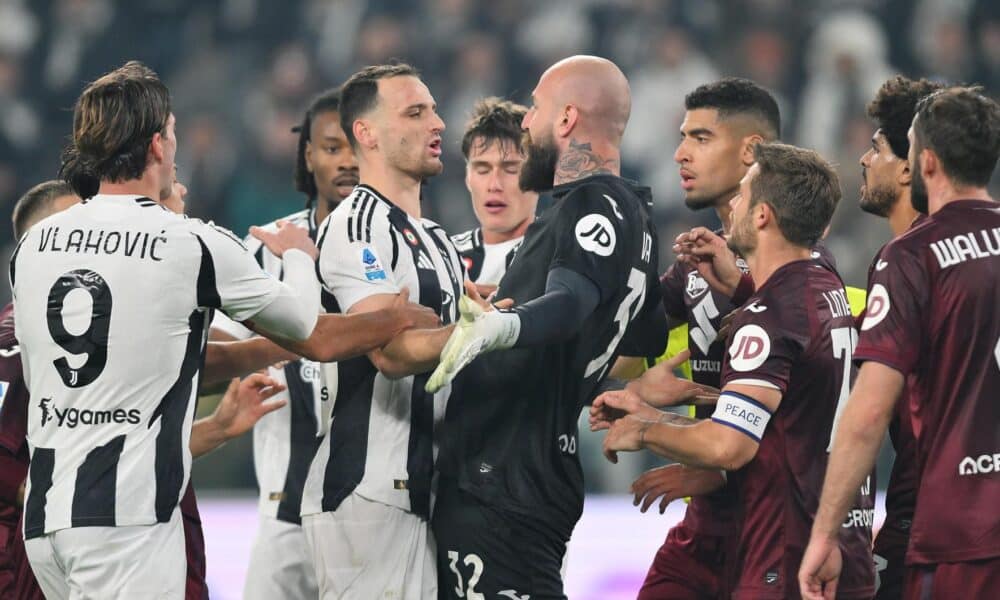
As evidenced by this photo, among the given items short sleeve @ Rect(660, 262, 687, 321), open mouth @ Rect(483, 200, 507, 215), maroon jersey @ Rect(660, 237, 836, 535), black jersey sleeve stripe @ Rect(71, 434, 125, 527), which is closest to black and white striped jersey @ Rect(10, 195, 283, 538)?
black jersey sleeve stripe @ Rect(71, 434, 125, 527)

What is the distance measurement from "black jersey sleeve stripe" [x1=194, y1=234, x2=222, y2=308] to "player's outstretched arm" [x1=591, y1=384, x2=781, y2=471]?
1.55 meters

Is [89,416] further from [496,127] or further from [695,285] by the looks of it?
[496,127]

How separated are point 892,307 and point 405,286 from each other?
1.93 metres

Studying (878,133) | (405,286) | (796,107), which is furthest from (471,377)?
(796,107)

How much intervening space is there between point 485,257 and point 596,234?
298 centimetres

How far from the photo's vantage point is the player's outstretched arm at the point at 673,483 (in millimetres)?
5551

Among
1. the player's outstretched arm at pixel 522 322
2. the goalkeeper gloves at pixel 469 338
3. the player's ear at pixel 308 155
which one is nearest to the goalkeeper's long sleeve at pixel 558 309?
the player's outstretched arm at pixel 522 322

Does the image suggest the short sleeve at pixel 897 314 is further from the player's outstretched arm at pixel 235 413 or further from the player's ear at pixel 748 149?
the player's outstretched arm at pixel 235 413

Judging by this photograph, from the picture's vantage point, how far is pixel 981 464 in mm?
4551

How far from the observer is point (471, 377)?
17.4 ft

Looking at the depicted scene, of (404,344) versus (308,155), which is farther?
(308,155)

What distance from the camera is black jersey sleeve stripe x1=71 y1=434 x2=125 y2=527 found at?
182 inches

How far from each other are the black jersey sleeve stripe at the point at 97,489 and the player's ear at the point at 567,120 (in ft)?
7.06

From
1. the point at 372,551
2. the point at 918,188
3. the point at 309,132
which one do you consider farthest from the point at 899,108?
the point at 309,132
